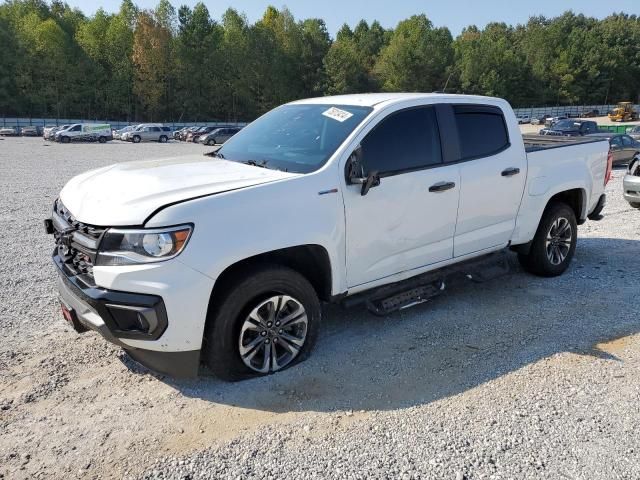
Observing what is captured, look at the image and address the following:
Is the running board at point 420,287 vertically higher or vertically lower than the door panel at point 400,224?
lower

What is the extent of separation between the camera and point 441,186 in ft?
13.8

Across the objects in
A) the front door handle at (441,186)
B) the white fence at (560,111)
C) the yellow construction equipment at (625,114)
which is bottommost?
the front door handle at (441,186)

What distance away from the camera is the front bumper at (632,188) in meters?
9.34

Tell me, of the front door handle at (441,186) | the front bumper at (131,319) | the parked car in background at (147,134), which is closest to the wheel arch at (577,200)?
the front door handle at (441,186)

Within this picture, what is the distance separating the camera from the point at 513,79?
107m

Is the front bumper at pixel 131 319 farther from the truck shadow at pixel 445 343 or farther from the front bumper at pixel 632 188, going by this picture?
the front bumper at pixel 632 188

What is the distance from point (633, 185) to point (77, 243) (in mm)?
9550

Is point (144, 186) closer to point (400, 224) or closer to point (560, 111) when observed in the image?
point (400, 224)

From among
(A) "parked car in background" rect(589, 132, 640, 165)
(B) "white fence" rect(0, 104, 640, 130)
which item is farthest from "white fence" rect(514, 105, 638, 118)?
(A) "parked car in background" rect(589, 132, 640, 165)

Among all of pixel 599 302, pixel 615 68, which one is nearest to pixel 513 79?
pixel 615 68

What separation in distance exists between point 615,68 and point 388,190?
13182cm

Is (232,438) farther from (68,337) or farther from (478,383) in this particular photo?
(68,337)

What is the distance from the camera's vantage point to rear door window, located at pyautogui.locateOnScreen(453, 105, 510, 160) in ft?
15.0

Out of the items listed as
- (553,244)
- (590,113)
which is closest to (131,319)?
(553,244)
